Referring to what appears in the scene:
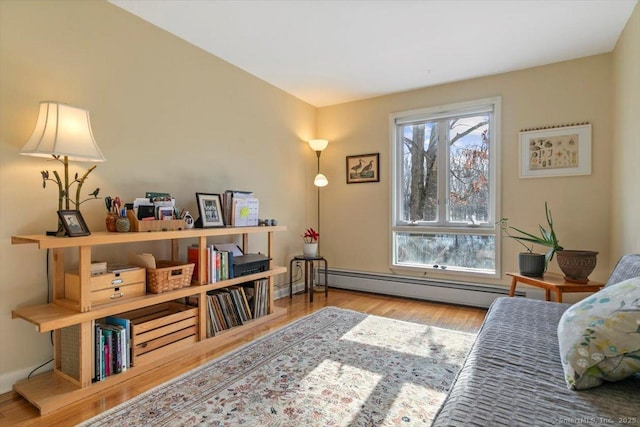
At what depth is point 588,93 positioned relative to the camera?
9.99 feet

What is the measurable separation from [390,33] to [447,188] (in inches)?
71.9

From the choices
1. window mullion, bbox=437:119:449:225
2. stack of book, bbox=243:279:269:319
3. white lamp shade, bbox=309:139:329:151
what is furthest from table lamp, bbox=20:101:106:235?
window mullion, bbox=437:119:449:225

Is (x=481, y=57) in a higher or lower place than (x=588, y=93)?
higher

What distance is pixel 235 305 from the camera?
9.24ft

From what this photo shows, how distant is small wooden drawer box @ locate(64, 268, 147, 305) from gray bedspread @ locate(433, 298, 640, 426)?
1.92 m

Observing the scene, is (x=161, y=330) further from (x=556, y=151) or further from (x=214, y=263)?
(x=556, y=151)

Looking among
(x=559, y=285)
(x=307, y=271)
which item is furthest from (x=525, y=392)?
(x=307, y=271)

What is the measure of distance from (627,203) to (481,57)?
168 cm

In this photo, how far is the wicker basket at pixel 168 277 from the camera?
7.32 feet

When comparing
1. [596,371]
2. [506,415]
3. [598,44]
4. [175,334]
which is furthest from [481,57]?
[175,334]

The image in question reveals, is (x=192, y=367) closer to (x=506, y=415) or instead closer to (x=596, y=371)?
(x=506, y=415)

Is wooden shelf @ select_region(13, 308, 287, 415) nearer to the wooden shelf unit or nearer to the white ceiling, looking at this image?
the wooden shelf unit

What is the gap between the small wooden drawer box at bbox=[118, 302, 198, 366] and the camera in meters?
2.09

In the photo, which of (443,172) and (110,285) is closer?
(110,285)
